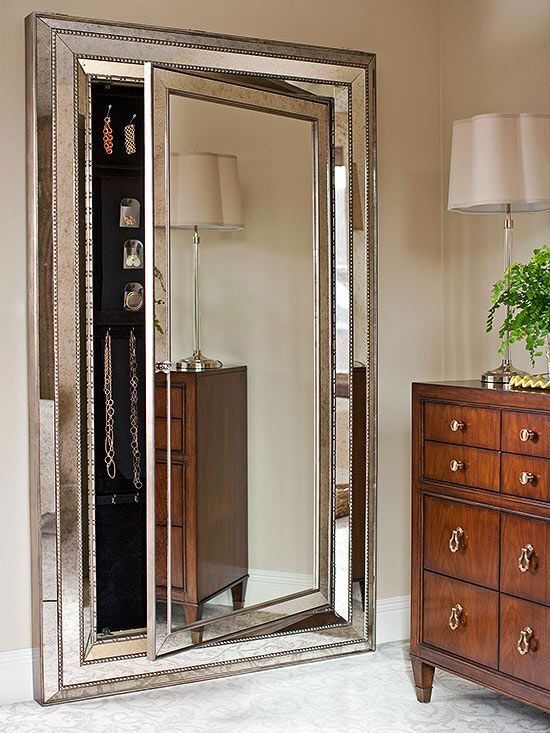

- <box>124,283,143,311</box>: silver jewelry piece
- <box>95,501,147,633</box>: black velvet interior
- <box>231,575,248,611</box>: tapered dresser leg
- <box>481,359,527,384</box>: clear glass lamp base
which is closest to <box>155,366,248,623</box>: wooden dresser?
<box>231,575,248,611</box>: tapered dresser leg

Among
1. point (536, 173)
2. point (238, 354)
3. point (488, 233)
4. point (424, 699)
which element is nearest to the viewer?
point (536, 173)

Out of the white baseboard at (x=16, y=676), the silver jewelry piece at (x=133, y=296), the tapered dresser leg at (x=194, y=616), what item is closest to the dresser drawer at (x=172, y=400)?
the silver jewelry piece at (x=133, y=296)

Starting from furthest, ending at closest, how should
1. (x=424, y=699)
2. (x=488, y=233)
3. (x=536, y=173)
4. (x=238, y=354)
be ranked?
1. (x=488, y=233)
2. (x=238, y=354)
3. (x=424, y=699)
4. (x=536, y=173)

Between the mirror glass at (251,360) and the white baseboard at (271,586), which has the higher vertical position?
the mirror glass at (251,360)

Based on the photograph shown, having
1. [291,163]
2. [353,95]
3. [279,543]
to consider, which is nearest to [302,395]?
[279,543]

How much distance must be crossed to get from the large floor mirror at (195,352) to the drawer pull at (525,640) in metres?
0.92

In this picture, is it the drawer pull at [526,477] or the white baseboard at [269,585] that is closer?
the drawer pull at [526,477]

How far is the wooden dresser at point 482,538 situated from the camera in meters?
2.70

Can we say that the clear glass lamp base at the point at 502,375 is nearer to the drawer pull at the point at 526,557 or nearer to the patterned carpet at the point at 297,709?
the drawer pull at the point at 526,557

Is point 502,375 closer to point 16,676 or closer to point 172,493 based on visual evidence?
point 172,493

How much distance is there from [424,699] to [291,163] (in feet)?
5.77

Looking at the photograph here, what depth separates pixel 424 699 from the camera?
3119mm

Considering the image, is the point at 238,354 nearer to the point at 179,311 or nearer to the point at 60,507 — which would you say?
the point at 179,311

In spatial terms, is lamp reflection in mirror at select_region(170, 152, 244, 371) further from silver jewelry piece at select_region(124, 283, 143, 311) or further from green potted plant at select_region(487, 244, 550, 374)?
green potted plant at select_region(487, 244, 550, 374)
